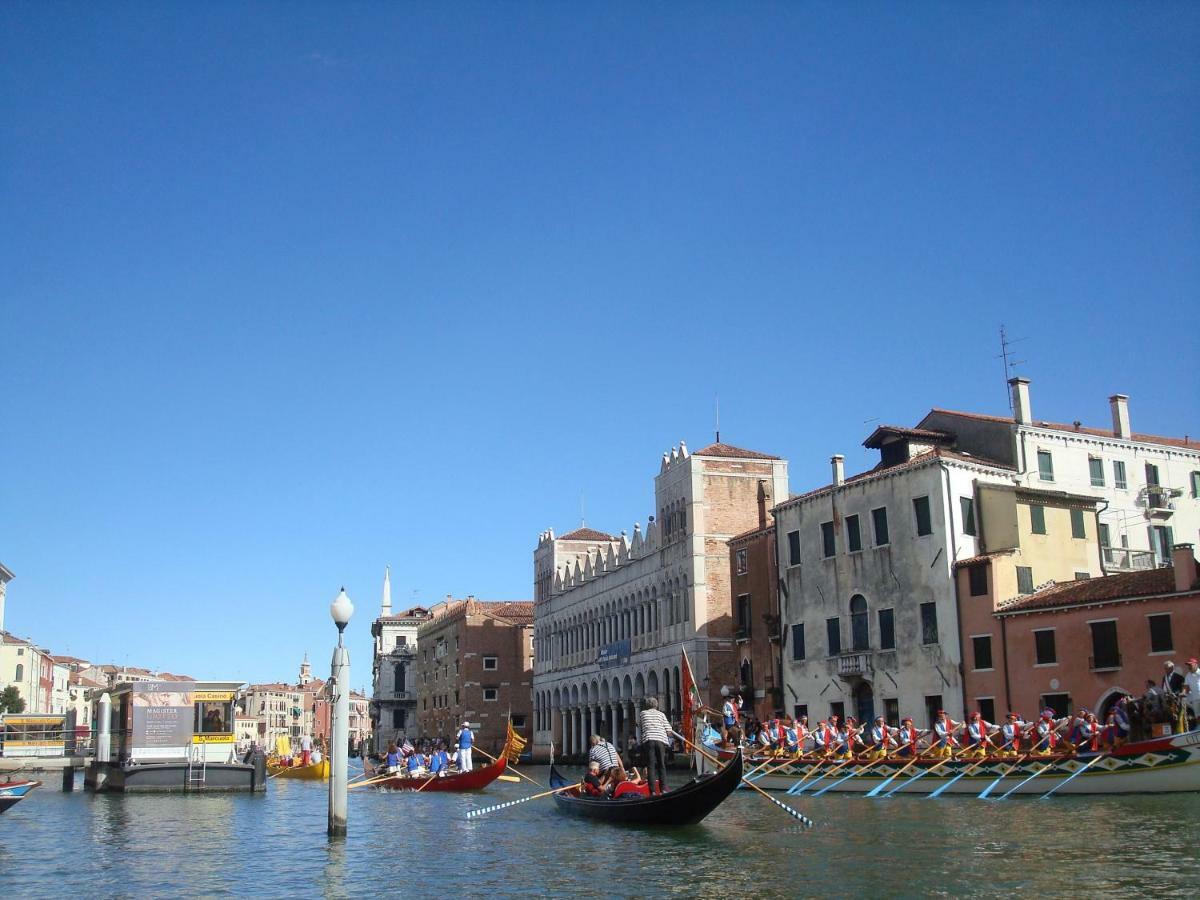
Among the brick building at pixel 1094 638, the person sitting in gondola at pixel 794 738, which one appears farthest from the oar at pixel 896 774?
the brick building at pixel 1094 638

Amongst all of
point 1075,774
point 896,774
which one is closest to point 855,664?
point 896,774

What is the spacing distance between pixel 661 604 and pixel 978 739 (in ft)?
79.7

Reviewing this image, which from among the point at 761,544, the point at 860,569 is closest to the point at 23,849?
the point at 860,569

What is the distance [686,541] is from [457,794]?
653 inches

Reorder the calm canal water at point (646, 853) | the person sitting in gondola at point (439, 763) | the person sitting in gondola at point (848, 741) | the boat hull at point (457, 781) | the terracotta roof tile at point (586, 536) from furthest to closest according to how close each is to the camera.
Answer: the terracotta roof tile at point (586, 536) → the person sitting in gondola at point (439, 763) → the boat hull at point (457, 781) → the person sitting in gondola at point (848, 741) → the calm canal water at point (646, 853)

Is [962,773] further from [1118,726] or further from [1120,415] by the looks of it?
[1120,415]

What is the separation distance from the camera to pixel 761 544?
42.9 m

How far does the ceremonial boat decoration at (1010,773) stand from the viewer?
21500 millimetres

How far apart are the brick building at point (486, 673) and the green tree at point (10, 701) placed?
25.0 meters

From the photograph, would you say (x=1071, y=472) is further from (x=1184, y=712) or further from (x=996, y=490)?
(x=1184, y=712)

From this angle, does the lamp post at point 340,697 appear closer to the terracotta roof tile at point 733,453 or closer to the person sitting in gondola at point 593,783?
the person sitting in gondola at point 593,783

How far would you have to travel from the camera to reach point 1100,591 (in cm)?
2969

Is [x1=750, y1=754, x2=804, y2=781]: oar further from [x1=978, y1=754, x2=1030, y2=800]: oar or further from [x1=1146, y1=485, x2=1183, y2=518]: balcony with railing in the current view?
[x1=1146, y1=485, x2=1183, y2=518]: balcony with railing

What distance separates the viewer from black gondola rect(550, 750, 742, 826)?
59.7 feet
